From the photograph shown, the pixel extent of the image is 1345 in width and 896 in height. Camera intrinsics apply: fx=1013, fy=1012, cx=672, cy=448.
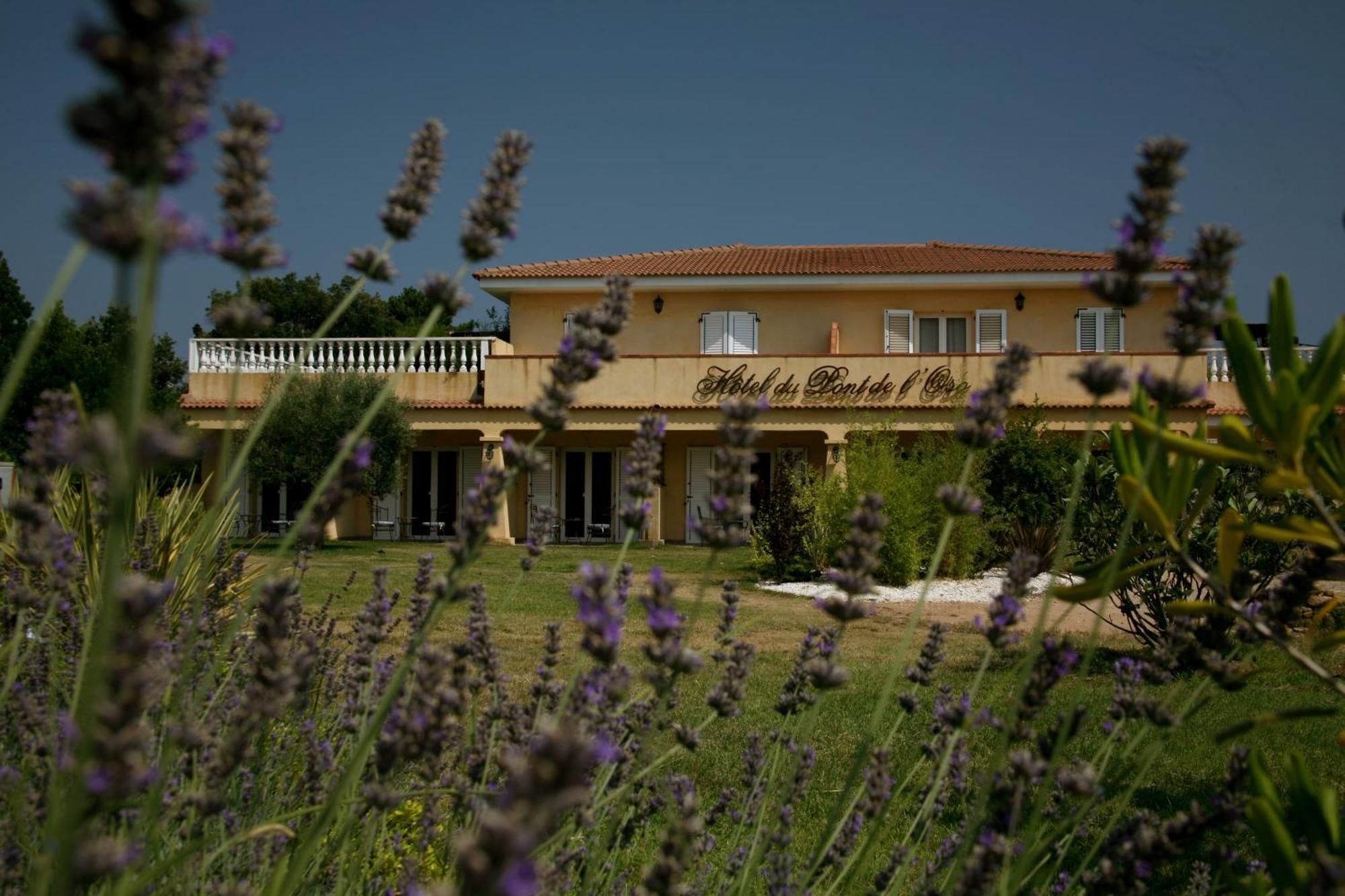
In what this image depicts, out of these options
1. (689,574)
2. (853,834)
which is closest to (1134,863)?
(853,834)

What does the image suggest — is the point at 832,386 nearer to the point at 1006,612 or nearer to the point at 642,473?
the point at 1006,612

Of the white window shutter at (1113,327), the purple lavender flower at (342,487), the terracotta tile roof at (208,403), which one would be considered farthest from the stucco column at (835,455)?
the purple lavender flower at (342,487)

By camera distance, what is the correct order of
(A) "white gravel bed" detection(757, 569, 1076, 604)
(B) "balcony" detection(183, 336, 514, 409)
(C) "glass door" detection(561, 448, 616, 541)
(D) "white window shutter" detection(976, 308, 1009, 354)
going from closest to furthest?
(A) "white gravel bed" detection(757, 569, 1076, 604) → (B) "balcony" detection(183, 336, 514, 409) → (D) "white window shutter" detection(976, 308, 1009, 354) → (C) "glass door" detection(561, 448, 616, 541)

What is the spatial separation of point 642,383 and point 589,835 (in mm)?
18996

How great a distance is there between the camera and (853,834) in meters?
2.61

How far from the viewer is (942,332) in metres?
23.8

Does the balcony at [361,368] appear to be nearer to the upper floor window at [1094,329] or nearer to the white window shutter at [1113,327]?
the upper floor window at [1094,329]

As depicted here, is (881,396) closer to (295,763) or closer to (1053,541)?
(1053,541)

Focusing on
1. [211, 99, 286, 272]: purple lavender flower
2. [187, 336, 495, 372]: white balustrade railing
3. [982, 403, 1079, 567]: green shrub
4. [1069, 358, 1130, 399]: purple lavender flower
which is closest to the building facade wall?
[187, 336, 495, 372]: white balustrade railing

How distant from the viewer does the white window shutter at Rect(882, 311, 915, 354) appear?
2350cm

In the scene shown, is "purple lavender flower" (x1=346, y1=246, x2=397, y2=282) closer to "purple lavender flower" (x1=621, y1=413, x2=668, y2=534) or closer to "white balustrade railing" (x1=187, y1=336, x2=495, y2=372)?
"purple lavender flower" (x1=621, y1=413, x2=668, y2=534)

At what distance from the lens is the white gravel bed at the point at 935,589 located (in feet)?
45.4

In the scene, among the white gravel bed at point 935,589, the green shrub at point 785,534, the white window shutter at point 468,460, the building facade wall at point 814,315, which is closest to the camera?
the white gravel bed at point 935,589

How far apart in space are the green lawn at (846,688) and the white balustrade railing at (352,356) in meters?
8.97
